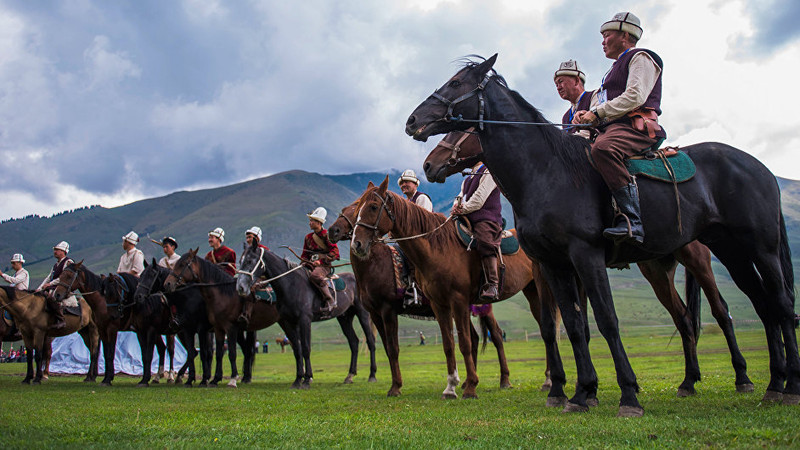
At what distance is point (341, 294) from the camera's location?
18.0m

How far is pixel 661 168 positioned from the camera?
22.7 ft

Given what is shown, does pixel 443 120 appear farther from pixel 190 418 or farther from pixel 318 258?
pixel 318 258

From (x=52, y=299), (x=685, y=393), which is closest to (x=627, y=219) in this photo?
(x=685, y=393)

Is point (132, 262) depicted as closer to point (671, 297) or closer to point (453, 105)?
point (453, 105)

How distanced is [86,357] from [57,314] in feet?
28.1

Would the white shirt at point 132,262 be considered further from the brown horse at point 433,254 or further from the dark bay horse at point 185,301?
the brown horse at point 433,254

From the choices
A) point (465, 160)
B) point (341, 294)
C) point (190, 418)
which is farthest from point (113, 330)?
point (465, 160)

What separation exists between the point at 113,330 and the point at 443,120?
14.6 meters

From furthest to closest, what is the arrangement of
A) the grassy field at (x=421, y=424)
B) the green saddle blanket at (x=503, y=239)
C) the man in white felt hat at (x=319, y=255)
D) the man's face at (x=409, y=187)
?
1. the man in white felt hat at (x=319, y=255)
2. the man's face at (x=409, y=187)
3. the green saddle blanket at (x=503, y=239)
4. the grassy field at (x=421, y=424)

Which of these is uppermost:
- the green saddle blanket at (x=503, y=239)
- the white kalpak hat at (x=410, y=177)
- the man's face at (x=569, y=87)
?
the man's face at (x=569, y=87)

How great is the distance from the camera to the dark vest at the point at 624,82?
23.2 ft

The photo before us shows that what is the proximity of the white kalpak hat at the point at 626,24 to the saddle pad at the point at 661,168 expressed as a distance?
176 centimetres

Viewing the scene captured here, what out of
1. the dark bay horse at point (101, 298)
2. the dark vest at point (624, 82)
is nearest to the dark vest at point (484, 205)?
the dark vest at point (624, 82)

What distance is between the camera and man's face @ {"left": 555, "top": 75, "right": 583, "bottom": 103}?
9688mm
